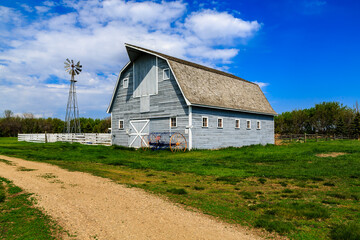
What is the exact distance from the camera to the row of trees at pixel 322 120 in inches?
2215

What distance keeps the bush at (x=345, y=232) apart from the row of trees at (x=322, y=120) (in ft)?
191

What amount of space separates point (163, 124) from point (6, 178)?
14.1 metres

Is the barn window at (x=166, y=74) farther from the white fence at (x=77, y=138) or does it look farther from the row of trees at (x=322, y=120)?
the row of trees at (x=322, y=120)

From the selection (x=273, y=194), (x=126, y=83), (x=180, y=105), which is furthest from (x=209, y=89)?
(x=273, y=194)

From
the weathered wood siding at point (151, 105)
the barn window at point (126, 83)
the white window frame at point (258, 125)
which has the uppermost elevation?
the barn window at point (126, 83)

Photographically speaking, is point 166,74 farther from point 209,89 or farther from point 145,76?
point 209,89

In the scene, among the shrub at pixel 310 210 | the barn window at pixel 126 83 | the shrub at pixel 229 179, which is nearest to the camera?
the shrub at pixel 310 210

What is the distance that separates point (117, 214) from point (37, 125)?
7903 centimetres

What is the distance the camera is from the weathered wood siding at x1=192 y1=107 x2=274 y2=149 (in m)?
21.2

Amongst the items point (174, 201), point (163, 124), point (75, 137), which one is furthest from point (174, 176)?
point (75, 137)

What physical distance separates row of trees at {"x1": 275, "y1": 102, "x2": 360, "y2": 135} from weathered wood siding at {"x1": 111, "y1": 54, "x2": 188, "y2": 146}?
48.2 m

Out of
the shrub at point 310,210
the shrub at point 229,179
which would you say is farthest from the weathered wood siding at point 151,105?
the shrub at point 310,210

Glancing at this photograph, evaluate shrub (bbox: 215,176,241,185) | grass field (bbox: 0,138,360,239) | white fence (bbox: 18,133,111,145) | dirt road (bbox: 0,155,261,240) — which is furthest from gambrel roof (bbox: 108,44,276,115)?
dirt road (bbox: 0,155,261,240)

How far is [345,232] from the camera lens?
469 centimetres
